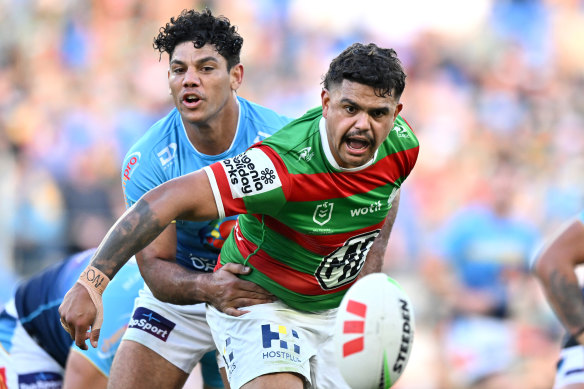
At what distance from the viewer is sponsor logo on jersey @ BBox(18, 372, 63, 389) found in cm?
576

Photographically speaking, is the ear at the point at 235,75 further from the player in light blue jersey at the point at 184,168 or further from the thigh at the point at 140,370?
the thigh at the point at 140,370

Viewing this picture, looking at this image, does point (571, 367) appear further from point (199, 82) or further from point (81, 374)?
point (81, 374)

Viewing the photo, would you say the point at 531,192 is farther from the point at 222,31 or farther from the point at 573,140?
the point at 222,31

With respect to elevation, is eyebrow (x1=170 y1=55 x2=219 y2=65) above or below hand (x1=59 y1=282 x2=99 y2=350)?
above

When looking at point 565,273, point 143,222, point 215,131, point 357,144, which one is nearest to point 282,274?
point 357,144

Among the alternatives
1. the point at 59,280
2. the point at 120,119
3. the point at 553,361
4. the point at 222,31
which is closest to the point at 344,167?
the point at 222,31

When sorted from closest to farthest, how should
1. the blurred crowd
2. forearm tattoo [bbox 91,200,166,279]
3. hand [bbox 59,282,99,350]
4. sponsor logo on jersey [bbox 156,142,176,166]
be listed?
hand [bbox 59,282,99,350] < forearm tattoo [bbox 91,200,166,279] < sponsor logo on jersey [bbox 156,142,176,166] < the blurred crowd

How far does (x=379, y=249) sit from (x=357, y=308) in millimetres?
811

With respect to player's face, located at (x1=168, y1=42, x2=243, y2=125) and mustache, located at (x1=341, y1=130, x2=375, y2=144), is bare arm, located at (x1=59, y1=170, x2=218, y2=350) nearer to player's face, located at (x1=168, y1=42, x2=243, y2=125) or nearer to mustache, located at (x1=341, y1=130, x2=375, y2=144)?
mustache, located at (x1=341, y1=130, x2=375, y2=144)

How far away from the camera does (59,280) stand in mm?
5871

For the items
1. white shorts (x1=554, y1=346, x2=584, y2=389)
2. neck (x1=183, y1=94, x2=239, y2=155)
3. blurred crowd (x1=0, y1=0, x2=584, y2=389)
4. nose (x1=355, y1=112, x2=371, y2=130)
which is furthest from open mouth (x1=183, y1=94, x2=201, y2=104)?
blurred crowd (x1=0, y1=0, x2=584, y2=389)

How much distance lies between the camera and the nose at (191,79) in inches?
191

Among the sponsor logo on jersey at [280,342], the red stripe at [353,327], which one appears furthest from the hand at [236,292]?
the red stripe at [353,327]

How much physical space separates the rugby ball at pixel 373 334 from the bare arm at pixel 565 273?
1029mm
